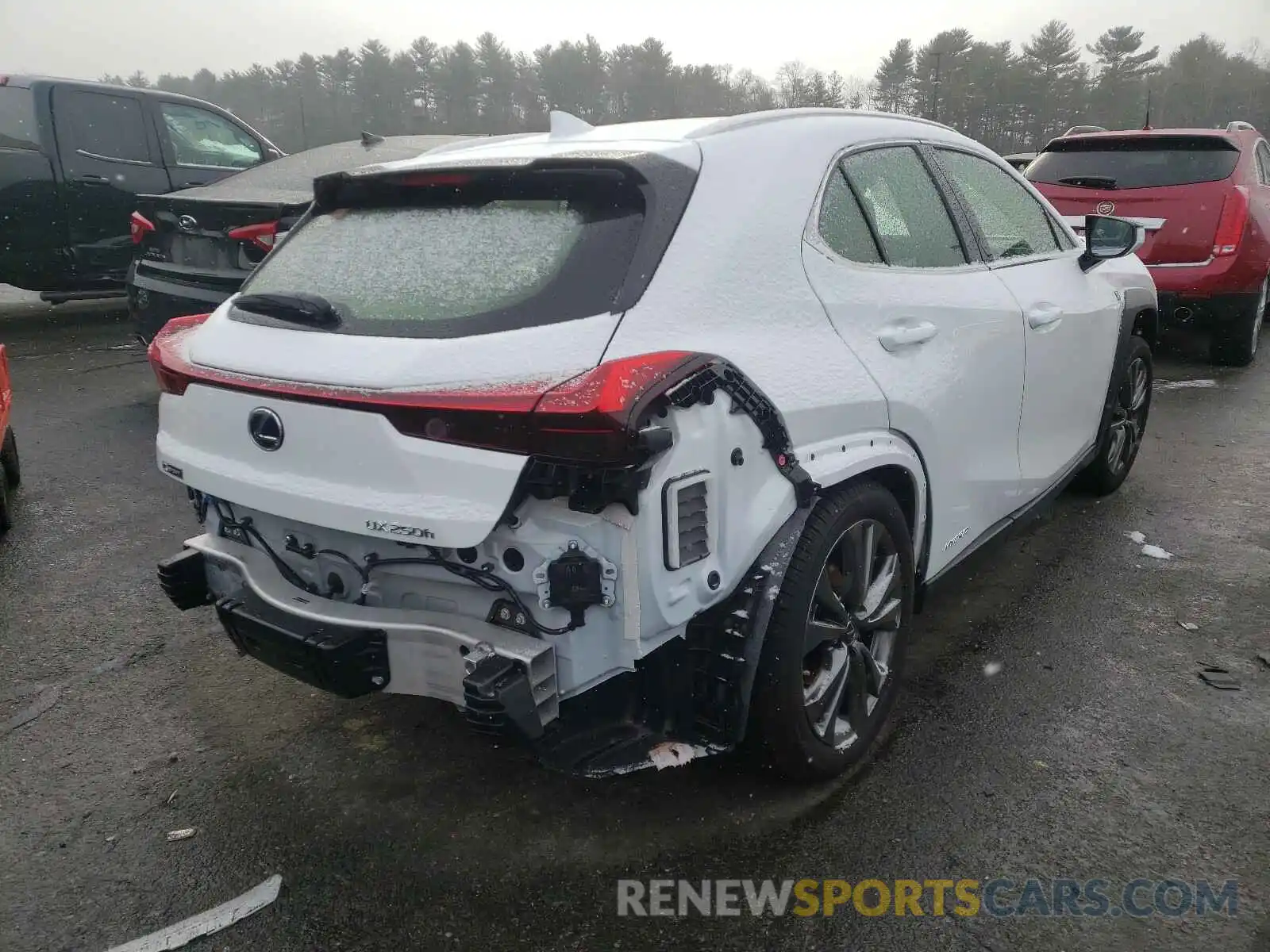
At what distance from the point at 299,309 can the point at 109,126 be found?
8.03 meters

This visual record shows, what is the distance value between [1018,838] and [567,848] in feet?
3.63

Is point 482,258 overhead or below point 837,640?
overhead

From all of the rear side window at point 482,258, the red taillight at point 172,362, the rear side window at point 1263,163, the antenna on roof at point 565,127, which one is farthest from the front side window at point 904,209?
the rear side window at point 1263,163

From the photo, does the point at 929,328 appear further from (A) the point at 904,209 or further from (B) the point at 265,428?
(B) the point at 265,428

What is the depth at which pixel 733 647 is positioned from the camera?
2146 millimetres

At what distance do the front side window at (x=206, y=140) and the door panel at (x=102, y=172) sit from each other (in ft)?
0.88

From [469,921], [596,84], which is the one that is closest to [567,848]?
[469,921]

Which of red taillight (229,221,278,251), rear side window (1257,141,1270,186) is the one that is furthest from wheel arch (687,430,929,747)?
rear side window (1257,141,1270,186)

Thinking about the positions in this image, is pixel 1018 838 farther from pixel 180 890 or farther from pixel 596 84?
pixel 596 84

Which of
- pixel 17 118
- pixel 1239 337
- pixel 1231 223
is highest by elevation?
pixel 17 118

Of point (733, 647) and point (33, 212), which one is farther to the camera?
point (33, 212)

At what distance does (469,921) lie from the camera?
7.04 feet

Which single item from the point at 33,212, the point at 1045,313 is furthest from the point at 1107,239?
the point at 33,212

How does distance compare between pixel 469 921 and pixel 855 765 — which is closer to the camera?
pixel 469 921
